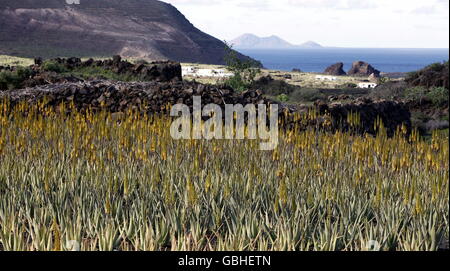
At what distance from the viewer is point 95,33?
9962 cm

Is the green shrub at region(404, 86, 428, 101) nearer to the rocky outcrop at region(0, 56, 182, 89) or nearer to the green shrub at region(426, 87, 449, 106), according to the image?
the green shrub at region(426, 87, 449, 106)

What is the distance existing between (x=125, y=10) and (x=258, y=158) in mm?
112886

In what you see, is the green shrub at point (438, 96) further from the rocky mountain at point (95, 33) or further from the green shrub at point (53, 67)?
the rocky mountain at point (95, 33)

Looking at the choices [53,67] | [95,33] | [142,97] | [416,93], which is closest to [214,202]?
[142,97]

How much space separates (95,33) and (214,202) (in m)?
97.6

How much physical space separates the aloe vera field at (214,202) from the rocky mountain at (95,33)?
219 ft

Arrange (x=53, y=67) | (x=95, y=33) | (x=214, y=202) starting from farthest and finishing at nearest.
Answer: (x=95, y=33)
(x=53, y=67)
(x=214, y=202)

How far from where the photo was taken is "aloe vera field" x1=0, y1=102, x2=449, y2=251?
528cm

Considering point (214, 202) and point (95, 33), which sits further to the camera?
point (95, 33)

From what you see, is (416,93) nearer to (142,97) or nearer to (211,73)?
(211,73)

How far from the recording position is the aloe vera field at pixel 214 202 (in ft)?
17.3

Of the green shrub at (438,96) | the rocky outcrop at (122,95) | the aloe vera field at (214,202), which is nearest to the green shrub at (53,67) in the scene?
the rocky outcrop at (122,95)

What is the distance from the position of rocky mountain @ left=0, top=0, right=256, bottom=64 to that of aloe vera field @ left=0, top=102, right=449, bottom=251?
66.6 metres
